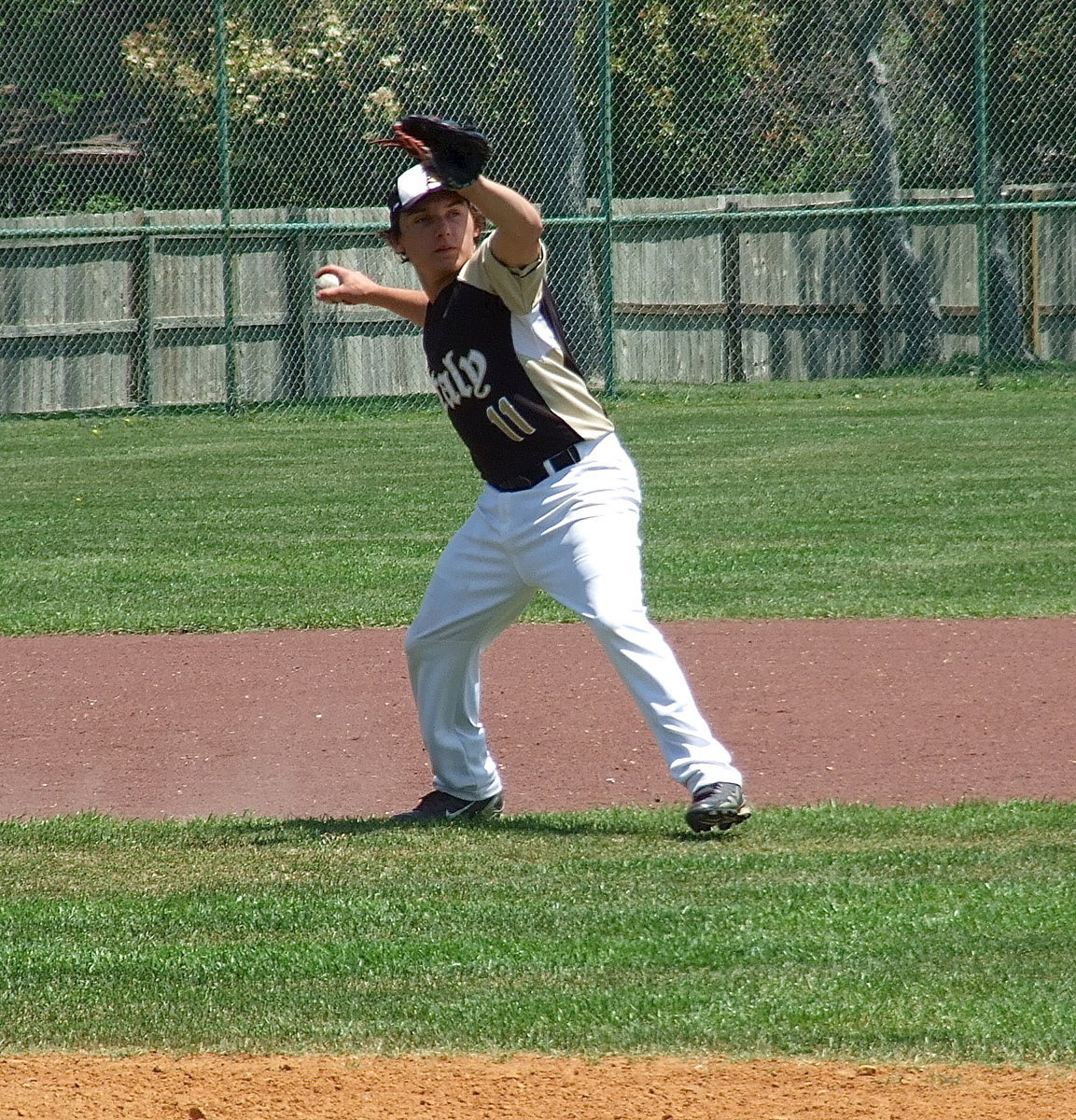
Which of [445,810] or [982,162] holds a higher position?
[982,162]

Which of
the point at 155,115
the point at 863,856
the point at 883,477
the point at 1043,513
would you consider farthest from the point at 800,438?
the point at 863,856

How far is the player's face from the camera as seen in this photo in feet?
17.0

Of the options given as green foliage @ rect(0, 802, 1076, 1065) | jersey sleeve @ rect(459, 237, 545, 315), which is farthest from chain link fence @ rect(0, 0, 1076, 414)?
green foliage @ rect(0, 802, 1076, 1065)

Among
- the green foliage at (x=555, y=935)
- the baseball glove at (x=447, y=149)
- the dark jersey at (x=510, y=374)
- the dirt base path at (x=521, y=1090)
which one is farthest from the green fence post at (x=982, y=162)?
the dirt base path at (x=521, y=1090)

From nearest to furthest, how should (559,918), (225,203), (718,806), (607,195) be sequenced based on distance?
(559,918) → (718,806) → (225,203) → (607,195)

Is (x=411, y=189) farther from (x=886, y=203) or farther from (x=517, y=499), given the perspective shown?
(x=886, y=203)

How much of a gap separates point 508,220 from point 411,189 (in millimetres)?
462

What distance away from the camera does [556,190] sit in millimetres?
17656

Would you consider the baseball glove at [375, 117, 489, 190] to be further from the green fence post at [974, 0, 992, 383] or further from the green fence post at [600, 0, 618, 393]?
the green fence post at [974, 0, 992, 383]

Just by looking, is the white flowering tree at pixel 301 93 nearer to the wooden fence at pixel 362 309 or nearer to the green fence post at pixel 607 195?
the wooden fence at pixel 362 309

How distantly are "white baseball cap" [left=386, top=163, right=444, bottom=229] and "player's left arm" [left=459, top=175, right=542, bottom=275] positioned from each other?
0.28 meters

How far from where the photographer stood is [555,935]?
14.5 ft

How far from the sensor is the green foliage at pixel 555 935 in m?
3.83

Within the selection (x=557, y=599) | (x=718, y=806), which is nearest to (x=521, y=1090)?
(x=718, y=806)
